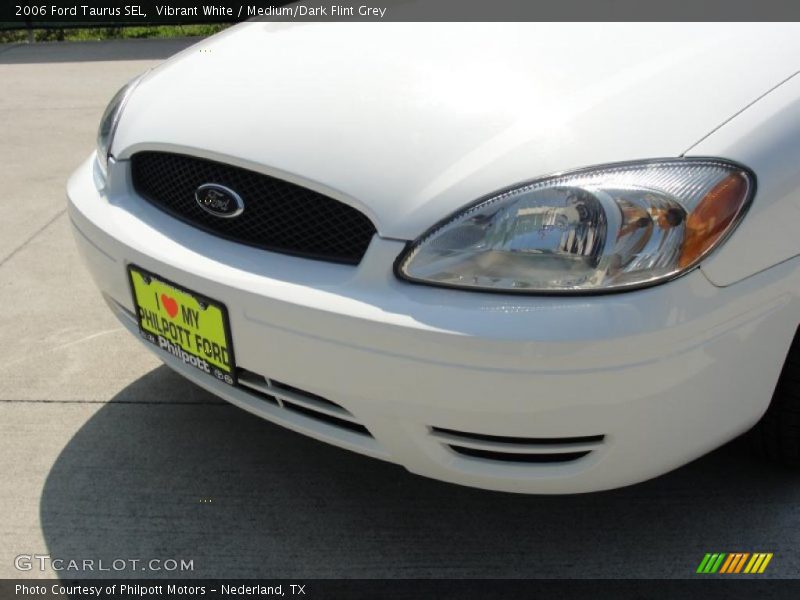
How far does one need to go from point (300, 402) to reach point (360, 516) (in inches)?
19.0

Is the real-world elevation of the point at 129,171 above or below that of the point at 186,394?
above

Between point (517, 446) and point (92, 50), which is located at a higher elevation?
point (517, 446)

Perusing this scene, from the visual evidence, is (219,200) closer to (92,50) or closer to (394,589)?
(394,589)

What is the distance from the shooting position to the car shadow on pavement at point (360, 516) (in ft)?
6.72

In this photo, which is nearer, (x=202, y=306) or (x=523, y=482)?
(x=523, y=482)

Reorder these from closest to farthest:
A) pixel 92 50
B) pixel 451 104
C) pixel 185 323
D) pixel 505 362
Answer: pixel 505 362 → pixel 451 104 → pixel 185 323 → pixel 92 50

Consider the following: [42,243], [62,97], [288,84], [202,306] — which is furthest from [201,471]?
[62,97]

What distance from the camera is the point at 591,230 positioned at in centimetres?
165

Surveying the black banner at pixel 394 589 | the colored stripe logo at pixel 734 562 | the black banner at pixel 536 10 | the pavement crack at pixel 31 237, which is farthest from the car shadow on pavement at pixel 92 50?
the colored stripe logo at pixel 734 562

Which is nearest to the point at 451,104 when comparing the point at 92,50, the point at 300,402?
the point at 300,402

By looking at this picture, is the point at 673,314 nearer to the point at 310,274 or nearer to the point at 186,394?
the point at 310,274

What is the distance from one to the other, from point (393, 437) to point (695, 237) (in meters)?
0.70

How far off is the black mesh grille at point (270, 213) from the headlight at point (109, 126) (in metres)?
0.27

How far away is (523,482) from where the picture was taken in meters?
1.76
